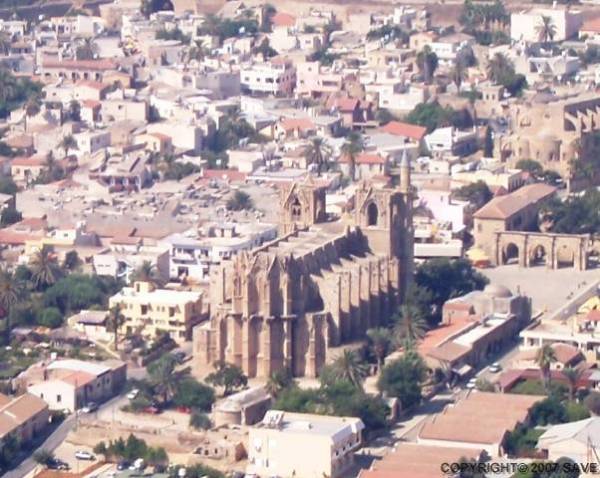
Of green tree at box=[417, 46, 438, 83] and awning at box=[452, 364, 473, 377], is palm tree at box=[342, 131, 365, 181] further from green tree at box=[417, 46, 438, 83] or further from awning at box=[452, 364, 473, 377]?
awning at box=[452, 364, 473, 377]

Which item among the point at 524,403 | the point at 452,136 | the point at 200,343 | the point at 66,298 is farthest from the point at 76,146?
the point at 524,403

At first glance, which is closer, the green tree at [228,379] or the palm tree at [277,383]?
the palm tree at [277,383]

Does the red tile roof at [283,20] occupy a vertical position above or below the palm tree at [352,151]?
above

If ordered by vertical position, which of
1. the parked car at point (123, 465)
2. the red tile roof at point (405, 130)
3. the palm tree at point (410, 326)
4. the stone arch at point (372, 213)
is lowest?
the parked car at point (123, 465)

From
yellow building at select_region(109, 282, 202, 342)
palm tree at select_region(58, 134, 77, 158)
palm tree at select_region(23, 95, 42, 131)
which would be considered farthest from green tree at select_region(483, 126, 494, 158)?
yellow building at select_region(109, 282, 202, 342)

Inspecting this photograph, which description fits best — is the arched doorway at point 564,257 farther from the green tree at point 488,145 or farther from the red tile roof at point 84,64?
the red tile roof at point 84,64

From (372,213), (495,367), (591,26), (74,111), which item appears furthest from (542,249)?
(591,26)

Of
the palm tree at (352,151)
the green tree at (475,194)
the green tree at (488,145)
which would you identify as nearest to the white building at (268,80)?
the green tree at (488,145)
